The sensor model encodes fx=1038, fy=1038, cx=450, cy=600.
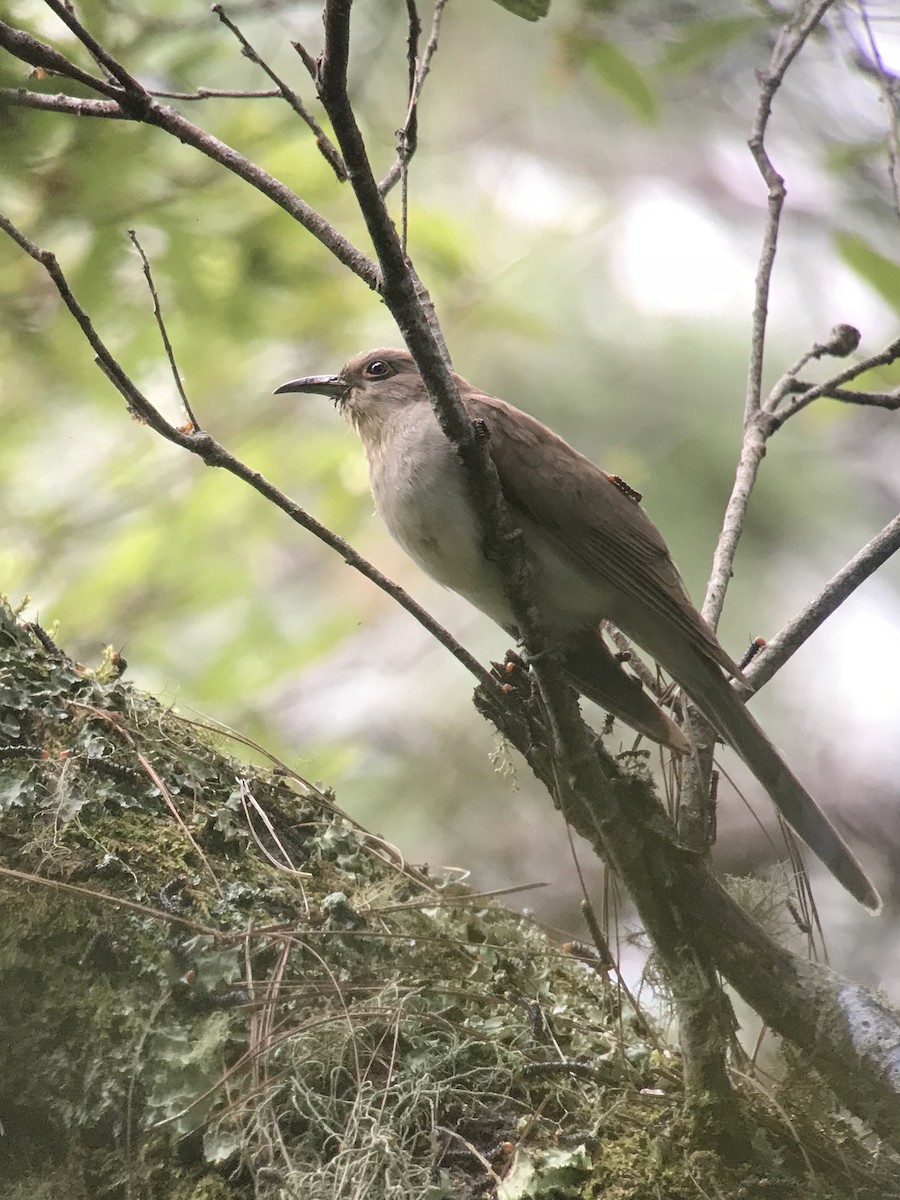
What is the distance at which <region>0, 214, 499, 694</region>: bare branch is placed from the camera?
182cm

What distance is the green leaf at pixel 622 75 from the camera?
11.7 feet

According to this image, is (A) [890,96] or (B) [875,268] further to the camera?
(B) [875,268]

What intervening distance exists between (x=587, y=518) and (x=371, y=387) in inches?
32.1

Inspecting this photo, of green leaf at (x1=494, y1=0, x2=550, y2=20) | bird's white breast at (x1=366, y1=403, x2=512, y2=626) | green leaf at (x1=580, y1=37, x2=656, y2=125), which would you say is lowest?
bird's white breast at (x1=366, y1=403, x2=512, y2=626)

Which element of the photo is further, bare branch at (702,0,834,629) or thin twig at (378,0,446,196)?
bare branch at (702,0,834,629)

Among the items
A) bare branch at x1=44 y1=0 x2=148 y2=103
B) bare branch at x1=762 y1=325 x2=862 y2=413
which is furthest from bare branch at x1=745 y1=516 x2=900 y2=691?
bare branch at x1=44 y1=0 x2=148 y2=103

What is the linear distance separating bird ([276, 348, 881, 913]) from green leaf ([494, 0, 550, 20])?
30.4 inches

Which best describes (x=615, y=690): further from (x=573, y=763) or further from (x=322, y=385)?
(x=322, y=385)

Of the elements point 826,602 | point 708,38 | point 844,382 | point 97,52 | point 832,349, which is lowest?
point 826,602

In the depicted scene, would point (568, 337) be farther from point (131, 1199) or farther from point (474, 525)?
point (131, 1199)

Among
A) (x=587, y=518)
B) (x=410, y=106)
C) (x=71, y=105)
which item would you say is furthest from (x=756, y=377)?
(x=71, y=105)

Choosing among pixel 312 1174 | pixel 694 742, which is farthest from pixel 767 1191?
pixel 694 742

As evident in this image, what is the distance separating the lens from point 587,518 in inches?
101

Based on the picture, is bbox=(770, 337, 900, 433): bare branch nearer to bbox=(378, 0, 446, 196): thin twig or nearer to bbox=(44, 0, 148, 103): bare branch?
bbox=(378, 0, 446, 196): thin twig
